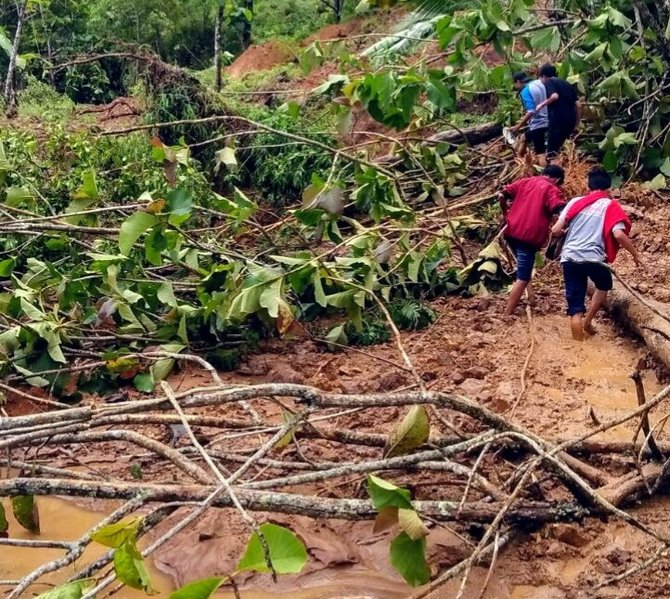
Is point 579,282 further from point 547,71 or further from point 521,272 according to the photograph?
point 547,71

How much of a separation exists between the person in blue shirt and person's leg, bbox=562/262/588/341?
289 centimetres

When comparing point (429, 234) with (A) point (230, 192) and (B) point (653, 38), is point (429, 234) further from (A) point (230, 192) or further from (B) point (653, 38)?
(A) point (230, 192)

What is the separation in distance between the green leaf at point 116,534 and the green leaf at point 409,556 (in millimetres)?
752

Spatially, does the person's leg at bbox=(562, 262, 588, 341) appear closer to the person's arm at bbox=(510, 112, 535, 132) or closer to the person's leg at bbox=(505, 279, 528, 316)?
the person's leg at bbox=(505, 279, 528, 316)

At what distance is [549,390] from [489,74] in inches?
122

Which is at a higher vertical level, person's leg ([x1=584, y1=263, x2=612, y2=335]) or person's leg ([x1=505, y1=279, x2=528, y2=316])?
person's leg ([x1=584, y1=263, x2=612, y2=335])

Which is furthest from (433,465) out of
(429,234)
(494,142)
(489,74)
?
(494,142)

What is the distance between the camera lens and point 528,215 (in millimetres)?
5332

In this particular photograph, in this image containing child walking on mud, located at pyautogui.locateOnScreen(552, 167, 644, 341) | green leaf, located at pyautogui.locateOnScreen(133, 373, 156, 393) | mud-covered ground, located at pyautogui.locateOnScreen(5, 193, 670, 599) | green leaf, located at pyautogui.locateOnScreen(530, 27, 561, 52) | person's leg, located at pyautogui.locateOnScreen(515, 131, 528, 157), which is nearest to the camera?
mud-covered ground, located at pyautogui.locateOnScreen(5, 193, 670, 599)

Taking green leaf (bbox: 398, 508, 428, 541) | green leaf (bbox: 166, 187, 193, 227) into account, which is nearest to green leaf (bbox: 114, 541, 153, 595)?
green leaf (bbox: 398, 508, 428, 541)

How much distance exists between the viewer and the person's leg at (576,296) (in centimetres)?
509

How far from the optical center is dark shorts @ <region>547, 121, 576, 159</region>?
7.61 m

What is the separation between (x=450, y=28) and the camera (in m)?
5.48

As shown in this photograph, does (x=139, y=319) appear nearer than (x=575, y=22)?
Yes
